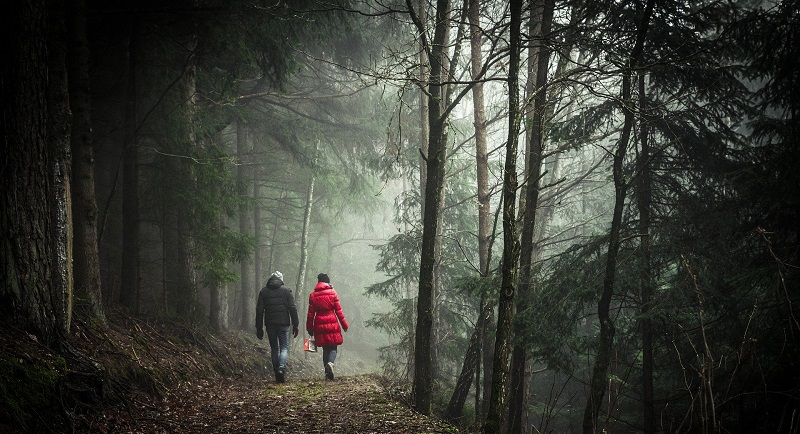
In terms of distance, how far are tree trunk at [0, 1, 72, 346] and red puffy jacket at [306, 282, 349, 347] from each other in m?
5.12

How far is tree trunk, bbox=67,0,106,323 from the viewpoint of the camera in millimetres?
7078

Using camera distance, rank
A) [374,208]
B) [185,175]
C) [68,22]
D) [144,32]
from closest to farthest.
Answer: [68,22] < [144,32] < [185,175] < [374,208]

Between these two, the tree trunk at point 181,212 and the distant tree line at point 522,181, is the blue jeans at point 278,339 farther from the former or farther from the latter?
the tree trunk at point 181,212

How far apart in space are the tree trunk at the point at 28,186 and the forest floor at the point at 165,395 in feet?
1.16

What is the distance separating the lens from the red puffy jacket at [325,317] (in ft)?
32.8

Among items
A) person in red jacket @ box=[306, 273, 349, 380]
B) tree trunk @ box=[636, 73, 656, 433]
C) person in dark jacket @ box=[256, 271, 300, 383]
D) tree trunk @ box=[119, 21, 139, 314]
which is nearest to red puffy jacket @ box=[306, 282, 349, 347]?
person in red jacket @ box=[306, 273, 349, 380]

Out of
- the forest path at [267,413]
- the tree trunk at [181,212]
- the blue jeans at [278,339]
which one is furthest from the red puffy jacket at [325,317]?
the tree trunk at [181,212]

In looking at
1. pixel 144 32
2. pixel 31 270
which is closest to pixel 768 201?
pixel 31 270

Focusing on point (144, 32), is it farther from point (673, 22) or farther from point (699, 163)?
point (699, 163)

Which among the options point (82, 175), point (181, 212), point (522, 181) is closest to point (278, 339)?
point (181, 212)

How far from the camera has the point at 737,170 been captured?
7.20 m

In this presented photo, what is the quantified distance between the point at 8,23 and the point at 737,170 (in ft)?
30.5

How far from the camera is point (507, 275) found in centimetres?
491

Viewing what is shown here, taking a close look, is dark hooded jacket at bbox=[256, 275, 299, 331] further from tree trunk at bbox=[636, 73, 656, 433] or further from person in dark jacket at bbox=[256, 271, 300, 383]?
tree trunk at bbox=[636, 73, 656, 433]
